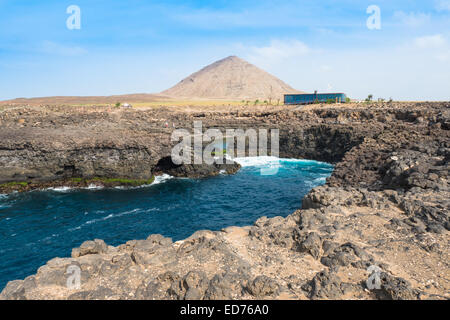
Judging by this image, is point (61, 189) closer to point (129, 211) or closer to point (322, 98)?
point (129, 211)

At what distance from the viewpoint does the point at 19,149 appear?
34.0 meters

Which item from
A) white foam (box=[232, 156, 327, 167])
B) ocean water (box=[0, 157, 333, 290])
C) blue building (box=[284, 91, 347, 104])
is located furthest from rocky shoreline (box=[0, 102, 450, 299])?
blue building (box=[284, 91, 347, 104])

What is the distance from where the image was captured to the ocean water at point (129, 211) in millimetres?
20969

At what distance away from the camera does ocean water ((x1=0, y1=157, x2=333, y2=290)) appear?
68.8 feet

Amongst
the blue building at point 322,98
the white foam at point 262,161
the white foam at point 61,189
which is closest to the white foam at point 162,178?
the white foam at point 61,189

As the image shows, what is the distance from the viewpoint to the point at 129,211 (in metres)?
27.1

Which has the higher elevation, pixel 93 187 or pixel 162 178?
pixel 162 178

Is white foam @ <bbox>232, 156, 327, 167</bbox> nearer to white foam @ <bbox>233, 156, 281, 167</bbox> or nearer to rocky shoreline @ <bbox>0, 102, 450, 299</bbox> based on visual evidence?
white foam @ <bbox>233, 156, 281, 167</bbox>

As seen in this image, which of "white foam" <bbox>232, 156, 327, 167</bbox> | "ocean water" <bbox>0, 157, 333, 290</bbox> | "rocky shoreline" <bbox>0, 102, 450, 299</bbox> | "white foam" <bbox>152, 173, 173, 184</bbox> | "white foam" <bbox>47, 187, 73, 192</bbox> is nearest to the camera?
"rocky shoreline" <bbox>0, 102, 450, 299</bbox>

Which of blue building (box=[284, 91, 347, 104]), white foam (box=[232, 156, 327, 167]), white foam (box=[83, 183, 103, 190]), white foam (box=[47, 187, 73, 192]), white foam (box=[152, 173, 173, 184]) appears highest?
blue building (box=[284, 91, 347, 104])

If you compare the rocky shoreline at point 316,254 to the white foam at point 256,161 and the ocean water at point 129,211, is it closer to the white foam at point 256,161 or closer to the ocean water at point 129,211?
the ocean water at point 129,211

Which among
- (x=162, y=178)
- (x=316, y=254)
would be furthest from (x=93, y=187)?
(x=316, y=254)

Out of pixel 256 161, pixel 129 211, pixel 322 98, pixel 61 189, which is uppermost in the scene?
pixel 322 98
